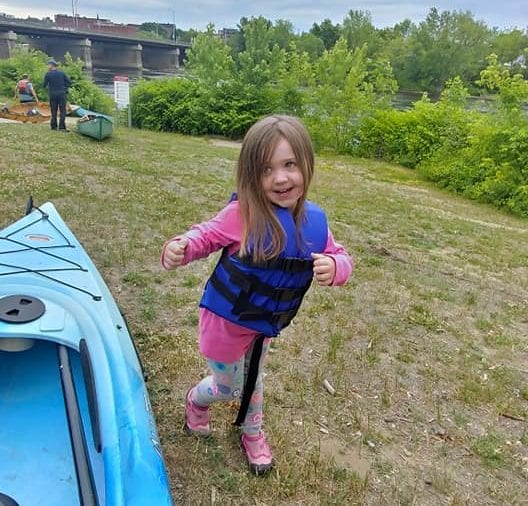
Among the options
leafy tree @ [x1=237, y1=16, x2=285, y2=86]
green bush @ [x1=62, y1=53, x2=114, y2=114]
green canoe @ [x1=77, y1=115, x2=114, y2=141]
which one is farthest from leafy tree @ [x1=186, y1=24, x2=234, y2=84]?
green canoe @ [x1=77, y1=115, x2=114, y2=141]

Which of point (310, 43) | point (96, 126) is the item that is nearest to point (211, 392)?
point (96, 126)

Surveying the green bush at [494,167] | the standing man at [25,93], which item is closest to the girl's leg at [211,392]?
the green bush at [494,167]

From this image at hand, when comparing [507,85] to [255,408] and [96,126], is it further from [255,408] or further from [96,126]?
[255,408]

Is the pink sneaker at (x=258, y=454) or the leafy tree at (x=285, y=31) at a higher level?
the leafy tree at (x=285, y=31)

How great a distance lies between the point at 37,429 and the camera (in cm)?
249

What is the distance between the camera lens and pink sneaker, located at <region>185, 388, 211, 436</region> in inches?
106

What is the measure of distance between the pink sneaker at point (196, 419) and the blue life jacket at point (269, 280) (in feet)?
2.49

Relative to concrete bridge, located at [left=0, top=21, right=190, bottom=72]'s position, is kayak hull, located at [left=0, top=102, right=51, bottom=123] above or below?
below

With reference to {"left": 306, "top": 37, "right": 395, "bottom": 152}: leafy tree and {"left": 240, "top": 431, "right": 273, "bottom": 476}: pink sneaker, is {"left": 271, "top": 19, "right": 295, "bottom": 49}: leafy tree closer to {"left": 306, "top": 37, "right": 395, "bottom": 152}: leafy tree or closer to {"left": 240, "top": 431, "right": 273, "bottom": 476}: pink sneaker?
{"left": 306, "top": 37, "right": 395, "bottom": 152}: leafy tree

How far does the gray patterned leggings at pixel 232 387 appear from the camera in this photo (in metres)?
2.31

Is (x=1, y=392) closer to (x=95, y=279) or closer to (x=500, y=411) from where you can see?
(x=95, y=279)

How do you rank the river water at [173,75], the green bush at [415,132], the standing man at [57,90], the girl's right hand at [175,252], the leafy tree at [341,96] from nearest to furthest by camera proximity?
the girl's right hand at [175,252] → the standing man at [57,90] → the green bush at [415,132] → the river water at [173,75] → the leafy tree at [341,96]

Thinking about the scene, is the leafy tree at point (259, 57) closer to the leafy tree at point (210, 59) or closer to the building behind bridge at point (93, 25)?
the leafy tree at point (210, 59)

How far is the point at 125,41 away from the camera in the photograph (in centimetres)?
6769
